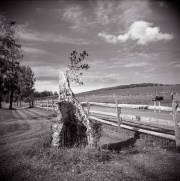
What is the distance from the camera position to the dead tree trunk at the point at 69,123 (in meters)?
5.42

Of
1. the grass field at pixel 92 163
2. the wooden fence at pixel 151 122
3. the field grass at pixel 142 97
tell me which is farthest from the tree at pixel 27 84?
the grass field at pixel 92 163

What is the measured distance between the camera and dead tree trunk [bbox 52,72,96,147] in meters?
5.42

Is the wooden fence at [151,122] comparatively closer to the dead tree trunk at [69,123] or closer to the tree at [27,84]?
the dead tree trunk at [69,123]

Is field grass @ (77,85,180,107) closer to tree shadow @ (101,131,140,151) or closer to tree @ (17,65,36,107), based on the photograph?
tree shadow @ (101,131,140,151)

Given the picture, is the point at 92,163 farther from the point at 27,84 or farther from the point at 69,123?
the point at 27,84

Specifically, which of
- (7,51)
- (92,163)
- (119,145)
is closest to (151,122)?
(119,145)

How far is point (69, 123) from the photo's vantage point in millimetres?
5867

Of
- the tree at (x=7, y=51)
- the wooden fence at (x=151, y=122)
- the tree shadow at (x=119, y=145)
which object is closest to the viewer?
the wooden fence at (x=151, y=122)

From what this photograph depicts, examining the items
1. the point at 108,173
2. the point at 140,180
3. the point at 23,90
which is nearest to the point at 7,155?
the point at 108,173

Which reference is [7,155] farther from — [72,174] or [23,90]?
[23,90]

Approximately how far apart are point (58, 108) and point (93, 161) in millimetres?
2309

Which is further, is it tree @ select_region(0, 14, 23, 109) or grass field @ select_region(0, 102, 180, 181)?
tree @ select_region(0, 14, 23, 109)

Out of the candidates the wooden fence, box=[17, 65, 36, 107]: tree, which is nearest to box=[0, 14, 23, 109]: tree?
the wooden fence

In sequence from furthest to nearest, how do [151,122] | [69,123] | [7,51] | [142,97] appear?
[142,97] → [7,51] → [151,122] → [69,123]
